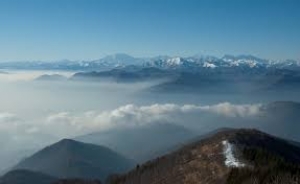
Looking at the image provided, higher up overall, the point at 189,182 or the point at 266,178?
the point at 266,178

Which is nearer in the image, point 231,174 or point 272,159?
point 231,174

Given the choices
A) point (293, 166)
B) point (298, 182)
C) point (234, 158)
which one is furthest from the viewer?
point (234, 158)

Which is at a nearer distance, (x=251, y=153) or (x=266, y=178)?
(x=266, y=178)

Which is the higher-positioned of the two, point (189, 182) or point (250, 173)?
point (250, 173)

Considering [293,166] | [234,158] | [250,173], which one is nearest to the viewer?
[250,173]

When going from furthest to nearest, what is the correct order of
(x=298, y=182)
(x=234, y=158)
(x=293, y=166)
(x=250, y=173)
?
(x=234, y=158)
(x=293, y=166)
(x=250, y=173)
(x=298, y=182)

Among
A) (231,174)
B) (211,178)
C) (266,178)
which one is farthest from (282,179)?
(211,178)

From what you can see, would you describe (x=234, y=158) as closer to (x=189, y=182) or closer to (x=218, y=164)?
(x=218, y=164)

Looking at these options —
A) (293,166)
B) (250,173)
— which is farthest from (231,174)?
(293,166)

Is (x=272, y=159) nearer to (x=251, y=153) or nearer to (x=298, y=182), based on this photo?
(x=251, y=153)
